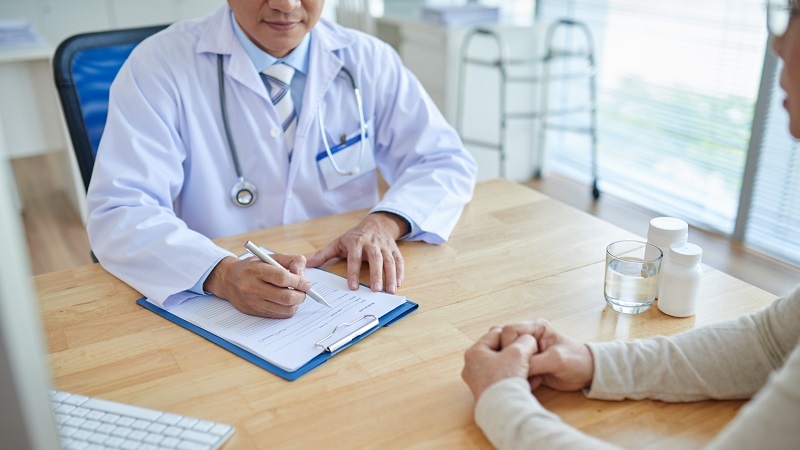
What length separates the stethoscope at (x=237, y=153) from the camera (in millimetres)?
1594

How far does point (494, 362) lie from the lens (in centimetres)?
94

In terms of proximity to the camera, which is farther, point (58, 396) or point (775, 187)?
point (775, 187)

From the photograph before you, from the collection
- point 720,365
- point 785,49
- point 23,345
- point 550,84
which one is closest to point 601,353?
point 720,365

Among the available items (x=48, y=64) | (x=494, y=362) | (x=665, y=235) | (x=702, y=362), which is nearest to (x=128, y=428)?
(x=494, y=362)

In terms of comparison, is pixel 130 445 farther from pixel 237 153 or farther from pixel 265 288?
pixel 237 153

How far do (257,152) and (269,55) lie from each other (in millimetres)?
223

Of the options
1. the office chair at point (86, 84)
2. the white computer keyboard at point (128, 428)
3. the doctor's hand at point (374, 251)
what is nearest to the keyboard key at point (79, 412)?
the white computer keyboard at point (128, 428)

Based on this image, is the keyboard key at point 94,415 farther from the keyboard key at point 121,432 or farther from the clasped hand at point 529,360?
the clasped hand at point 529,360

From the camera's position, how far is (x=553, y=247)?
56.0 inches

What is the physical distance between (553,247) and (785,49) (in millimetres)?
689

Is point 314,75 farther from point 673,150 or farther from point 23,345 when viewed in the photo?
point 673,150

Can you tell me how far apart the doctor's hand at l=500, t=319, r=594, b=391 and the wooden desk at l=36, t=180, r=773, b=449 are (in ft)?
0.07

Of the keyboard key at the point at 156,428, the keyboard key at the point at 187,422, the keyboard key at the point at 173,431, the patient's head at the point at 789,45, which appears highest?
the patient's head at the point at 789,45

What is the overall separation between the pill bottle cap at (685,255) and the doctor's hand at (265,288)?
587mm
